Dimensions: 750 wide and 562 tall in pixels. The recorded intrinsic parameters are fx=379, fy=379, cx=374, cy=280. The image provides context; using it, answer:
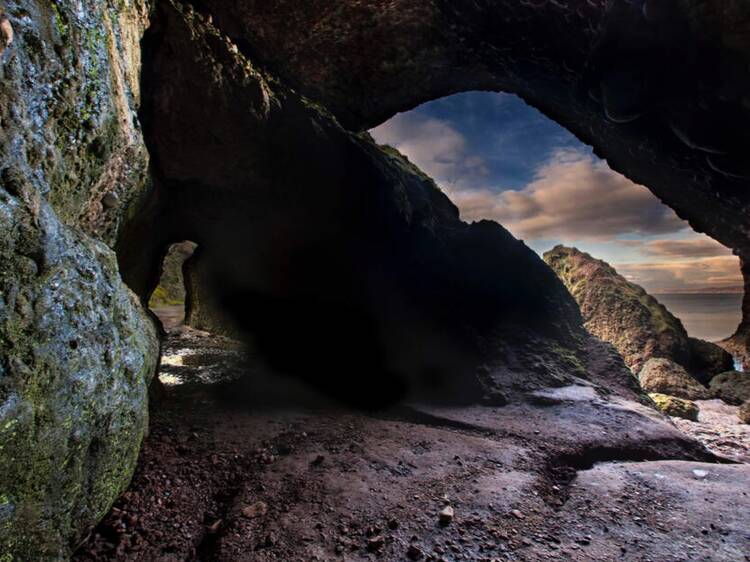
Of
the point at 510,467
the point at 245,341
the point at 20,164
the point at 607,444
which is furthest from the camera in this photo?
the point at 245,341

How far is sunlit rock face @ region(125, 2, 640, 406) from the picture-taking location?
6.05m

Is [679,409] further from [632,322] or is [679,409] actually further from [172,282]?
[172,282]

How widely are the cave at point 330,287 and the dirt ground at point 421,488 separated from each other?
33 millimetres

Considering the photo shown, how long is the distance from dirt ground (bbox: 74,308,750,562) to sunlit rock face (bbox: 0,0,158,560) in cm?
66

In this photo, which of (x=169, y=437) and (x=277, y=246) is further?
(x=277, y=246)

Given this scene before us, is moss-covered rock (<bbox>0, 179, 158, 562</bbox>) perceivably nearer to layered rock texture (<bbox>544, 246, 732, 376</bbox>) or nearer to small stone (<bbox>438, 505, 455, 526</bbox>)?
small stone (<bbox>438, 505, 455, 526</bbox>)

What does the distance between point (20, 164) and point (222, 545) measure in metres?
3.08

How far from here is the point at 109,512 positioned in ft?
10.6

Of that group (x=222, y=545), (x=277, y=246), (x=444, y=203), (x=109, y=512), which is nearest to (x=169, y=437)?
(x=109, y=512)

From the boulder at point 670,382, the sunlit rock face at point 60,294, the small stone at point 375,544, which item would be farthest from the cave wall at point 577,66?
the boulder at point 670,382

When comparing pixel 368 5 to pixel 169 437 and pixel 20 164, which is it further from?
pixel 169 437

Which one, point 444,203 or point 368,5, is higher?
point 368,5

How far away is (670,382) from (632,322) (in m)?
5.40

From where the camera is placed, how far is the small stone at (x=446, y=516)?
3.34 metres
